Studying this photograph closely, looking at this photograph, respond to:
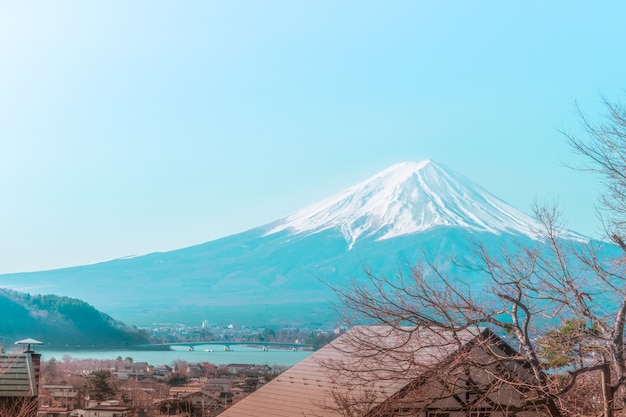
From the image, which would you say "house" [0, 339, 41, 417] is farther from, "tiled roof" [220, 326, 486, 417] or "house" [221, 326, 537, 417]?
"house" [221, 326, 537, 417]

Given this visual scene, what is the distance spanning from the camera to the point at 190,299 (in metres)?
95.4

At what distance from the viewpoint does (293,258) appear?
282ft

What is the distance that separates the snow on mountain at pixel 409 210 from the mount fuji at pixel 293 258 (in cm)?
11

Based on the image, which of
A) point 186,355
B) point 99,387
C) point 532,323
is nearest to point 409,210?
point 186,355

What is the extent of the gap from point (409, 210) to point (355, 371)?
7645 centimetres

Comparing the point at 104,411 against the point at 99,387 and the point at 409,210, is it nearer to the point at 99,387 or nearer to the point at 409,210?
the point at 99,387

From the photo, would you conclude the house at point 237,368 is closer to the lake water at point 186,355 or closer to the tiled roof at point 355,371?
the lake water at point 186,355

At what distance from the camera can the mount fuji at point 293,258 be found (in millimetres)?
72438

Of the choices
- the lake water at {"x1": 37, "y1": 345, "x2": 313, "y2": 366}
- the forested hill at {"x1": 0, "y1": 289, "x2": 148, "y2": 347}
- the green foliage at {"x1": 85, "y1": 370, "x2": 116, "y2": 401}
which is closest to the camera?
the green foliage at {"x1": 85, "y1": 370, "x2": 116, "y2": 401}

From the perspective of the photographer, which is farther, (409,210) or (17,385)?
(409,210)

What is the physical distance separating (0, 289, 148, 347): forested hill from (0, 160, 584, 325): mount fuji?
14.2m

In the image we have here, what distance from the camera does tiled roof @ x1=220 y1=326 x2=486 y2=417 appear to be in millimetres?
9258

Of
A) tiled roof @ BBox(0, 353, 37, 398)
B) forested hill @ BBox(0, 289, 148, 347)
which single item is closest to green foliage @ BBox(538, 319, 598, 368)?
tiled roof @ BBox(0, 353, 37, 398)

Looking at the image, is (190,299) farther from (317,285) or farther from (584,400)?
(584,400)
